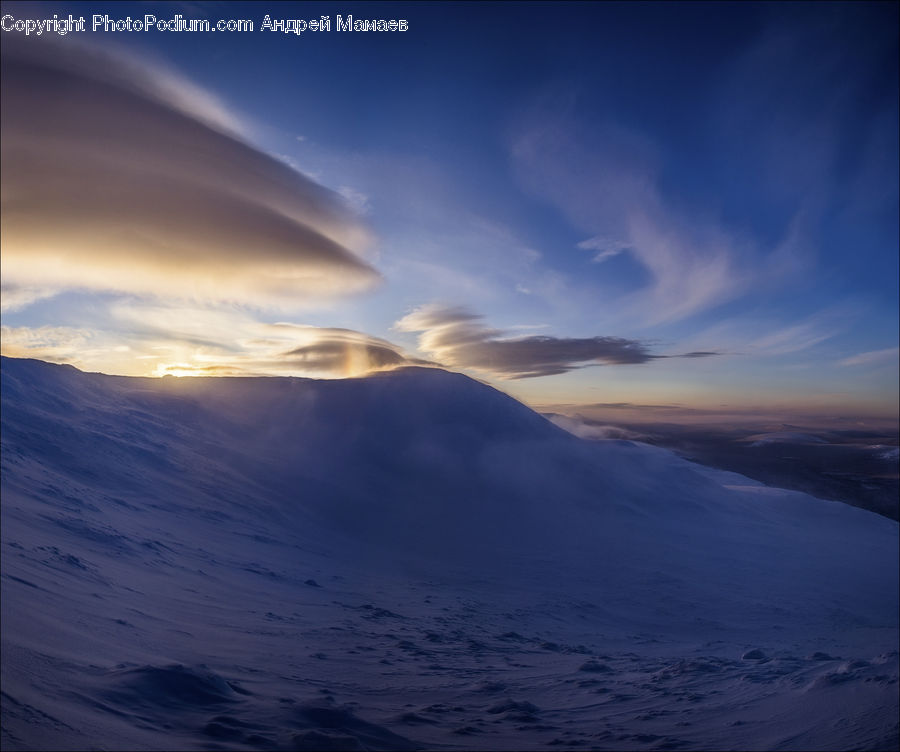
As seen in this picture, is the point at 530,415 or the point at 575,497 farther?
the point at 530,415

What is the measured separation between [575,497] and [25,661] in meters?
44.3

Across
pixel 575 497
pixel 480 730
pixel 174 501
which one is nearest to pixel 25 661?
pixel 480 730

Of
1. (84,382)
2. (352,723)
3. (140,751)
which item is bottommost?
(352,723)

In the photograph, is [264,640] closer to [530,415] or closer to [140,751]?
[140,751]

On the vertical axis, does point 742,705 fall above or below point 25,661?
below

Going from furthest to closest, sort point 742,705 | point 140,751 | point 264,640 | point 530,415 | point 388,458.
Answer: point 530,415
point 388,458
point 264,640
point 742,705
point 140,751

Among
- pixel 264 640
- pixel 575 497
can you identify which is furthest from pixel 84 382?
pixel 575 497

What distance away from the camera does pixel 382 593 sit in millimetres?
19594

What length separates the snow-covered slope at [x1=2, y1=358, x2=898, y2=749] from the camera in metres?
7.68

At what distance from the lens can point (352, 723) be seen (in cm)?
741

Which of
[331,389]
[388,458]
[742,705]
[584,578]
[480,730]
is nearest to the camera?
[480,730]

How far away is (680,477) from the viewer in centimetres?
5803

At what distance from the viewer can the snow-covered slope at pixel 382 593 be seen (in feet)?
25.2

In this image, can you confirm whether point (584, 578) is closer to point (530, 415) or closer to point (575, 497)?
point (575, 497)
